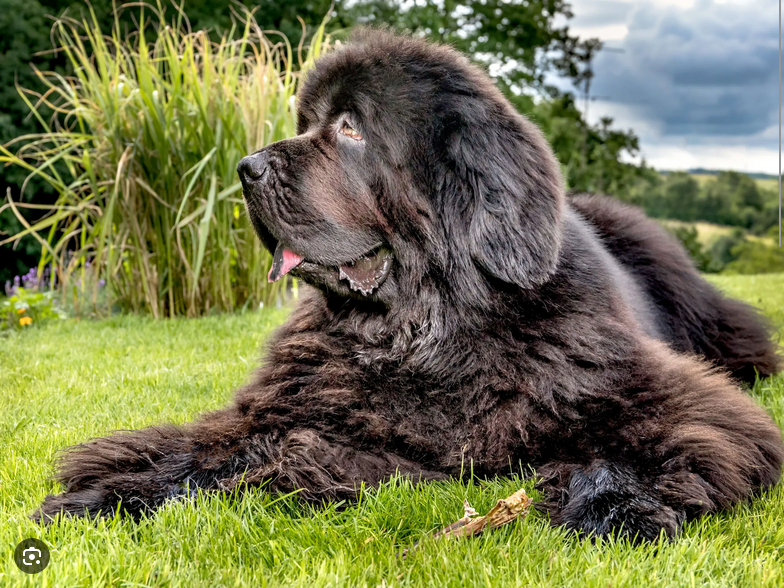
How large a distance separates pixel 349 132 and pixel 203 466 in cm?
114

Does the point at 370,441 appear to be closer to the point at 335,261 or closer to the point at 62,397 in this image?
the point at 335,261

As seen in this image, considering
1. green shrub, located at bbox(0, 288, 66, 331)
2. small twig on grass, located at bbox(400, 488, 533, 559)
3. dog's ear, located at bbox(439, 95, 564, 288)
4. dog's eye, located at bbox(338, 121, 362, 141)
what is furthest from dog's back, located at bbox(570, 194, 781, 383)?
green shrub, located at bbox(0, 288, 66, 331)

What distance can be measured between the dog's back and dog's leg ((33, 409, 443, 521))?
193 centimetres

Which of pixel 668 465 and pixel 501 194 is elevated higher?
pixel 501 194

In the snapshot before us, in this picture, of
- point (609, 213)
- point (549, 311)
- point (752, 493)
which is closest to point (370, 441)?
point (549, 311)

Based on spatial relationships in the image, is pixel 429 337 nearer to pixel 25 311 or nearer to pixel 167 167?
pixel 167 167

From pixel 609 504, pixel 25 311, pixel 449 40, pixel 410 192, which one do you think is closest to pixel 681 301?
pixel 410 192

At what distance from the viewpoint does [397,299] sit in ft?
7.73

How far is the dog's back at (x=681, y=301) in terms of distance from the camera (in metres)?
3.58

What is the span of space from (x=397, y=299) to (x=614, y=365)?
27.6 inches

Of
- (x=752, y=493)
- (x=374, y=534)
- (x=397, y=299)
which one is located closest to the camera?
(x=374, y=534)

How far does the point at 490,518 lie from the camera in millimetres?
1809

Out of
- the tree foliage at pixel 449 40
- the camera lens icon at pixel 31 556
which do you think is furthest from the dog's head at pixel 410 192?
the tree foliage at pixel 449 40

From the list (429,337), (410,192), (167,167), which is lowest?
(429,337)
